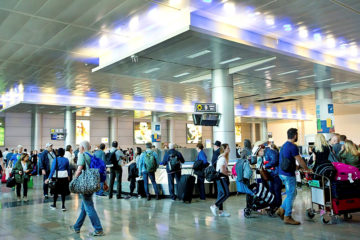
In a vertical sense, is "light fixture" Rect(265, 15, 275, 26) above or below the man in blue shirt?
above

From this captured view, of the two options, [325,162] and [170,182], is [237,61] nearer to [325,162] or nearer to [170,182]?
[170,182]

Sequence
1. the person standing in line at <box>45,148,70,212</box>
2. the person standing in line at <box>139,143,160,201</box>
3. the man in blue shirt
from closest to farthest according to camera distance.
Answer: the man in blue shirt, the person standing in line at <box>45,148,70,212</box>, the person standing in line at <box>139,143,160,201</box>

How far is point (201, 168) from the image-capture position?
31.3 feet

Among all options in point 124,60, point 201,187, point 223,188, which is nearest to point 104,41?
point 124,60

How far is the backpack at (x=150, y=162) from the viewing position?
984 cm

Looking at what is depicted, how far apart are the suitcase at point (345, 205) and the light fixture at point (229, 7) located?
498cm

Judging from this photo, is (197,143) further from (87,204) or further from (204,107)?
(87,204)

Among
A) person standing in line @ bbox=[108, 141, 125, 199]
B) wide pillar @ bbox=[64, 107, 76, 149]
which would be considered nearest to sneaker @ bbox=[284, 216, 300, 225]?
person standing in line @ bbox=[108, 141, 125, 199]

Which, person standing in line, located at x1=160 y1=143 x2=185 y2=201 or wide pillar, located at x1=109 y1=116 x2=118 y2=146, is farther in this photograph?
wide pillar, located at x1=109 y1=116 x2=118 y2=146

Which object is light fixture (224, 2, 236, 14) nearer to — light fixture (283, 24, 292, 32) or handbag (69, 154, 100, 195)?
light fixture (283, 24, 292, 32)

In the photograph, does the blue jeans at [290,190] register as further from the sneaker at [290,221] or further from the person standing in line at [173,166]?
the person standing in line at [173,166]

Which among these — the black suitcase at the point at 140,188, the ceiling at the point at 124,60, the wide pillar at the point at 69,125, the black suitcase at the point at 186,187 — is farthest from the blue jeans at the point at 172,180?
the wide pillar at the point at 69,125

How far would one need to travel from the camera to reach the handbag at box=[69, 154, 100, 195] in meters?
5.74

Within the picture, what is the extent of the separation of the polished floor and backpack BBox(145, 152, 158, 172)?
3.46ft
